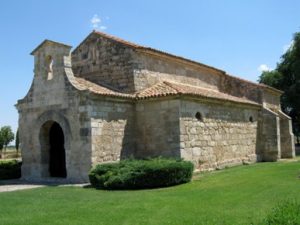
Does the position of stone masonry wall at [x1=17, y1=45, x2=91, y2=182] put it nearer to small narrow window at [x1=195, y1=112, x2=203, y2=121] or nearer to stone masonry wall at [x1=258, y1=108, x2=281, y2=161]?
small narrow window at [x1=195, y1=112, x2=203, y2=121]

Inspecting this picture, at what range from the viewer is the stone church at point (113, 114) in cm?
1572

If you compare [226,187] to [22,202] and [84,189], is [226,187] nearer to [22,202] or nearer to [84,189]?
[84,189]

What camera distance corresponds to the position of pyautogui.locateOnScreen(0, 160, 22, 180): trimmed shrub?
18.5 metres

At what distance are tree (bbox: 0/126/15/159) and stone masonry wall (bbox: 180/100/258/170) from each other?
152 feet

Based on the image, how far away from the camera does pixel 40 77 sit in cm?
1734

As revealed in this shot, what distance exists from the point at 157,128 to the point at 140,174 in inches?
152

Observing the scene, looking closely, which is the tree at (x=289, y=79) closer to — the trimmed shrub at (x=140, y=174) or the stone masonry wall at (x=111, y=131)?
the stone masonry wall at (x=111, y=131)

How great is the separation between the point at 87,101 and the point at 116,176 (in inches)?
139

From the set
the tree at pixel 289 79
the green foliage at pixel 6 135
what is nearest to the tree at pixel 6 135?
the green foliage at pixel 6 135

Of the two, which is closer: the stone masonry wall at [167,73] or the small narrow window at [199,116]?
the small narrow window at [199,116]

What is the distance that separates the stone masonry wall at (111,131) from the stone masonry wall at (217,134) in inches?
95.2

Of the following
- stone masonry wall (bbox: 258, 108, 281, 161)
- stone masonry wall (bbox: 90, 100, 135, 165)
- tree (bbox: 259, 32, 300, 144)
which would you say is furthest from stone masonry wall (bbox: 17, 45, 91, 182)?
tree (bbox: 259, 32, 300, 144)

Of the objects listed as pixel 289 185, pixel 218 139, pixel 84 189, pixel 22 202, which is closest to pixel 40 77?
pixel 84 189

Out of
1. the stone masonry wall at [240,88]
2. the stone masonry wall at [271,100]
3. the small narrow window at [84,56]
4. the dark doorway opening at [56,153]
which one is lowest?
the dark doorway opening at [56,153]
